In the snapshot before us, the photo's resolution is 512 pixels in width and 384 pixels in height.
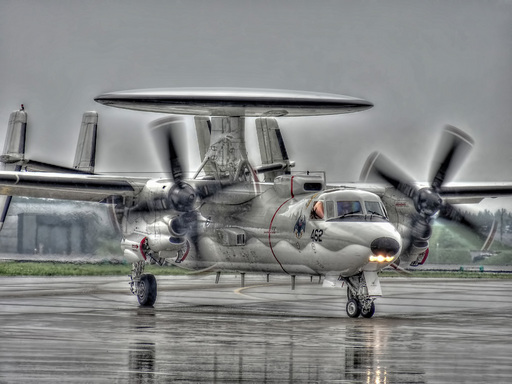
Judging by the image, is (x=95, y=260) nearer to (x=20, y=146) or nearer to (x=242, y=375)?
(x=20, y=146)

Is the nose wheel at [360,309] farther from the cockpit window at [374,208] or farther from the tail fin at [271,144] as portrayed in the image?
the tail fin at [271,144]

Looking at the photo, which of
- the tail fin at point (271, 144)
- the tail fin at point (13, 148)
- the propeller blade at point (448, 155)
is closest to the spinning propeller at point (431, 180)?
the propeller blade at point (448, 155)

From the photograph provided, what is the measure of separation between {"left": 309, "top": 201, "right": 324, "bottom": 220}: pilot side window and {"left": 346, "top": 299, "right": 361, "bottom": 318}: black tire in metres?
2.32

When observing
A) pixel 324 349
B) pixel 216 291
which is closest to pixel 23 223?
pixel 216 291

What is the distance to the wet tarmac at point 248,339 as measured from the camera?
11.9 m

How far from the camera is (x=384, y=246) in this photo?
2084cm

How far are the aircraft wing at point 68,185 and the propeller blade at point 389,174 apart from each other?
678 cm

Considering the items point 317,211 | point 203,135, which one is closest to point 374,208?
point 317,211

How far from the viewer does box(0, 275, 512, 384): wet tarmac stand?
11852 mm

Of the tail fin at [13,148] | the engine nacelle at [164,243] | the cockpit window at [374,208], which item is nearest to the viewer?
the cockpit window at [374,208]

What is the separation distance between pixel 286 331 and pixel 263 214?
6.95 m

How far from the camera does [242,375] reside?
11.8m

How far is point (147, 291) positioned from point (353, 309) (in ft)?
22.7

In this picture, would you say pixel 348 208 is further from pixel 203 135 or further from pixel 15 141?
pixel 15 141
